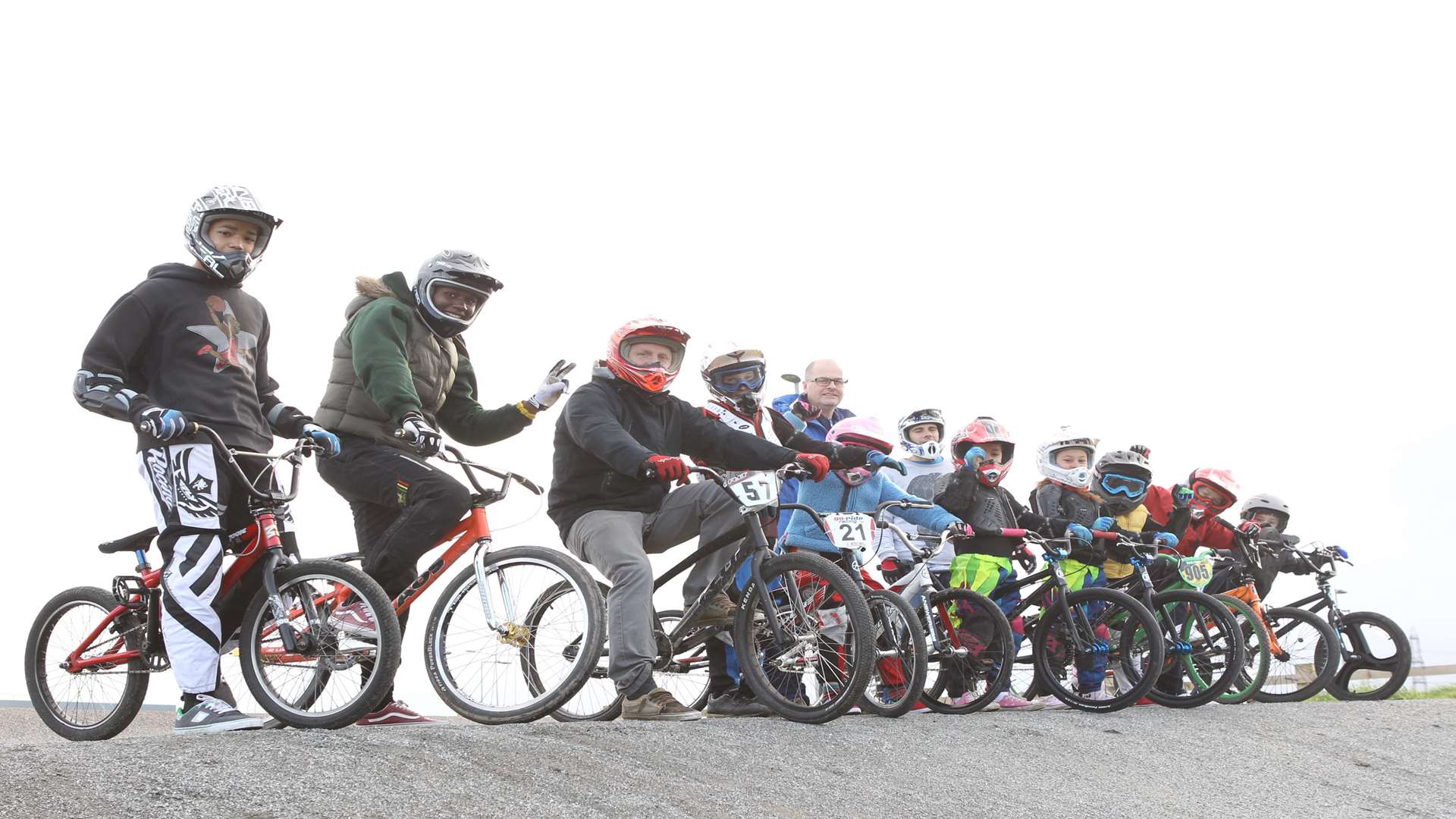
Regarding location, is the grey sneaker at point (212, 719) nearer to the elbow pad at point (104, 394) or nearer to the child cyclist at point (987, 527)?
the elbow pad at point (104, 394)

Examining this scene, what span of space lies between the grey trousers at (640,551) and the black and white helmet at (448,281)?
110 cm

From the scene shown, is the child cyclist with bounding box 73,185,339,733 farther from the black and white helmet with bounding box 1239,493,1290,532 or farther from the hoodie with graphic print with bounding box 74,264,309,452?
the black and white helmet with bounding box 1239,493,1290,532

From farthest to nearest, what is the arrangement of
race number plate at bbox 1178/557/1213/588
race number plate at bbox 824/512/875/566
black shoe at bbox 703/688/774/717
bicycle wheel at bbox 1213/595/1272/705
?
race number plate at bbox 1178/557/1213/588
bicycle wheel at bbox 1213/595/1272/705
race number plate at bbox 824/512/875/566
black shoe at bbox 703/688/774/717

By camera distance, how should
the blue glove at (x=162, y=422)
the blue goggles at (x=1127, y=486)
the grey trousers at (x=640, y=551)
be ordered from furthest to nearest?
the blue goggles at (x=1127, y=486) < the grey trousers at (x=640, y=551) < the blue glove at (x=162, y=422)

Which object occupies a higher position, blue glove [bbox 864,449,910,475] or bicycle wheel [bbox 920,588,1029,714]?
blue glove [bbox 864,449,910,475]

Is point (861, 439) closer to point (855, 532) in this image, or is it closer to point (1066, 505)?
point (855, 532)

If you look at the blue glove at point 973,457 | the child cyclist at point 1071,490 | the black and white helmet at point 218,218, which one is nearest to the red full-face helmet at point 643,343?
the black and white helmet at point 218,218

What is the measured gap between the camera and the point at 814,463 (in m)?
6.52

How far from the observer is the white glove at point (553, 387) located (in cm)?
643

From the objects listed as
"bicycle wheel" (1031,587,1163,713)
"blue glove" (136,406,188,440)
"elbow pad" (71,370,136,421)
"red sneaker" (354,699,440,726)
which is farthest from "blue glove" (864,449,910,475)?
"elbow pad" (71,370,136,421)

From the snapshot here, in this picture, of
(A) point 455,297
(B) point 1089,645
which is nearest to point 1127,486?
(B) point 1089,645

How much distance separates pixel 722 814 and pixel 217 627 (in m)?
2.24

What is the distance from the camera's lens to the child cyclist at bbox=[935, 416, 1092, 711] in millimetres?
8516

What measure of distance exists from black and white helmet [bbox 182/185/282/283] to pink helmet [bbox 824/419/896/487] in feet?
11.5
